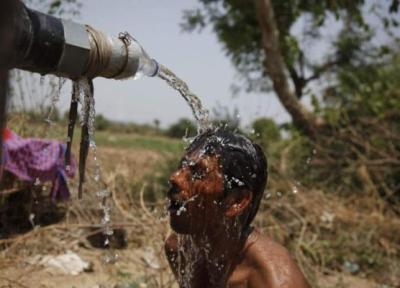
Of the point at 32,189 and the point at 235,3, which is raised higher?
the point at 235,3

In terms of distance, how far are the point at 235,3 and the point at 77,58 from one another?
1189cm

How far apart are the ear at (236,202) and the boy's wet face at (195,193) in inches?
1.2

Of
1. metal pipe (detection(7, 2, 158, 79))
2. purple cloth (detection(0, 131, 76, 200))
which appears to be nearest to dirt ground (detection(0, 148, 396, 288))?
purple cloth (detection(0, 131, 76, 200))

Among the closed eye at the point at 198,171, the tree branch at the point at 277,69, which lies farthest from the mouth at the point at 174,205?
the tree branch at the point at 277,69

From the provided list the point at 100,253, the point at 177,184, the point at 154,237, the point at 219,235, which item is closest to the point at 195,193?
the point at 177,184

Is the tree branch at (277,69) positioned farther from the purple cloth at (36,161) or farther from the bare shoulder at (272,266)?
the bare shoulder at (272,266)

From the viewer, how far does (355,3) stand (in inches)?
396

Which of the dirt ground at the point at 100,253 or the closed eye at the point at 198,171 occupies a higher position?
the closed eye at the point at 198,171

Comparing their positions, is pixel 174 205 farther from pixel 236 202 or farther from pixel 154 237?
pixel 154 237

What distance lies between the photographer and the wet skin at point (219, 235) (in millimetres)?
2121

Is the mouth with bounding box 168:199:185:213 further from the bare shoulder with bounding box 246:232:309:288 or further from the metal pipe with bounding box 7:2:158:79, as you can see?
the metal pipe with bounding box 7:2:158:79

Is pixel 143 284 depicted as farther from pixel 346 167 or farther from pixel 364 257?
pixel 346 167

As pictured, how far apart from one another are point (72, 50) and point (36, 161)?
15.2 ft

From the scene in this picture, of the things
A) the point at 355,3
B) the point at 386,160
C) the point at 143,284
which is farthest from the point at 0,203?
the point at 355,3
